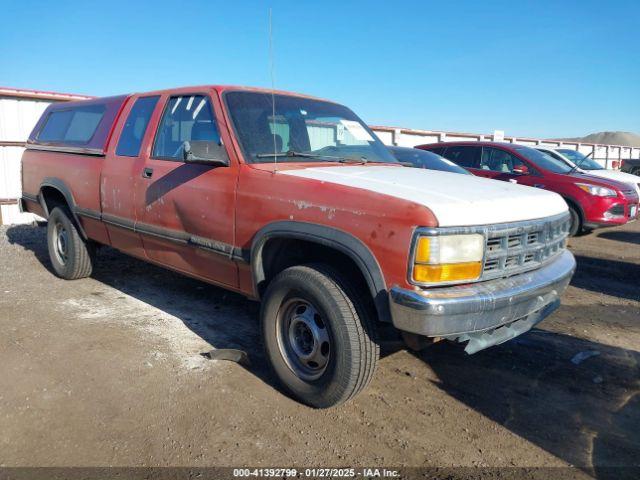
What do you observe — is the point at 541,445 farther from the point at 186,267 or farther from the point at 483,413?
the point at 186,267

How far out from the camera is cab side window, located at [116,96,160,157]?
4.30m

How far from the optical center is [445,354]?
3818mm

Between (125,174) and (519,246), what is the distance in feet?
10.7

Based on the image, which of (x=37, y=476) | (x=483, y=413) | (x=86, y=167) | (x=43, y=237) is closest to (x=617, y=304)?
(x=483, y=413)

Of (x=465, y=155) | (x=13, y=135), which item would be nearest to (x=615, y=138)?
(x=465, y=155)

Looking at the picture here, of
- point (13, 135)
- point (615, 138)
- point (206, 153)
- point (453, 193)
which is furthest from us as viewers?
point (615, 138)

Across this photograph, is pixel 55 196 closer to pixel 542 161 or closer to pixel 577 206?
pixel 577 206

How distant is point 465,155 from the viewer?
9.67m

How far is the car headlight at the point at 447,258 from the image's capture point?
8.01 ft

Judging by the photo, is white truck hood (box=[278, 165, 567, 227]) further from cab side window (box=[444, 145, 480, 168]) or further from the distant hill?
the distant hill

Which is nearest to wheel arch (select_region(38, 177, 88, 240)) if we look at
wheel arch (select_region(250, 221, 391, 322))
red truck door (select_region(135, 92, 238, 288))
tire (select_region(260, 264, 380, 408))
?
red truck door (select_region(135, 92, 238, 288))

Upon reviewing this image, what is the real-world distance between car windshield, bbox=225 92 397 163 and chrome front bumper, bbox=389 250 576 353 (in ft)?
4.91

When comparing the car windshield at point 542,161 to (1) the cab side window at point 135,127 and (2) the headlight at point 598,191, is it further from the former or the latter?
(1) the cab side window at point 135,127

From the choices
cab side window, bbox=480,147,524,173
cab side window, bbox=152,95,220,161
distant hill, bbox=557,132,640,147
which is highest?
distant hill, bbox=557,132,640,147
